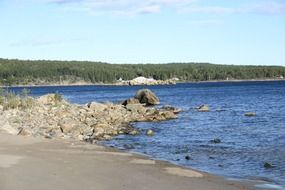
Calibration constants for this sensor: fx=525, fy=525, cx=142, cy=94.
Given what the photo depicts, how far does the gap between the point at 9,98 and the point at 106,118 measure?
9186 mm

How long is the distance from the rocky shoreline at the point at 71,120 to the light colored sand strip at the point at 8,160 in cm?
756

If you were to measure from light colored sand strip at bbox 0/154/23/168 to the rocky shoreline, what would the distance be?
298 inches

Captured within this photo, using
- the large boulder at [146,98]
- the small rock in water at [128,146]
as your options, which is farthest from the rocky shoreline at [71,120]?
the large boulder at [146,98]

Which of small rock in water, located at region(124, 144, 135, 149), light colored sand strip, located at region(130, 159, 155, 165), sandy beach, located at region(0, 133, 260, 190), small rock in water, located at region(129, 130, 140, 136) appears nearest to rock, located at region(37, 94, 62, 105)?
small rock in water, located at region(129, 130, 140, 136)

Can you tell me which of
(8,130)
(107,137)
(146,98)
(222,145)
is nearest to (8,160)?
(8,130)

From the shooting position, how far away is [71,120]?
1298 inches

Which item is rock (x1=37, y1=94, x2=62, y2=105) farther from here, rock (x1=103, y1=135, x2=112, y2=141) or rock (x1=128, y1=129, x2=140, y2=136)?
rock (x1=103, y1=135, x2=112, y2=141)

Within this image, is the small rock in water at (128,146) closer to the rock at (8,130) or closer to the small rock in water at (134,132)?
the small rock in water at (134,132)

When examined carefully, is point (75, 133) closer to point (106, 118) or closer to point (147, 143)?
point (147, 143)

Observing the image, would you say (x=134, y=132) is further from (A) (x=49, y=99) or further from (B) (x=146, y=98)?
(B) (x=146, y=98)

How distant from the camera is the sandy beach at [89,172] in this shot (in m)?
13.4

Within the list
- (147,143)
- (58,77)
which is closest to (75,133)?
(147,143)

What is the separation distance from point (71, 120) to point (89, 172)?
18.0 m

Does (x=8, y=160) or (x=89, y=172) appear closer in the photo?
(x=89, y=172)
